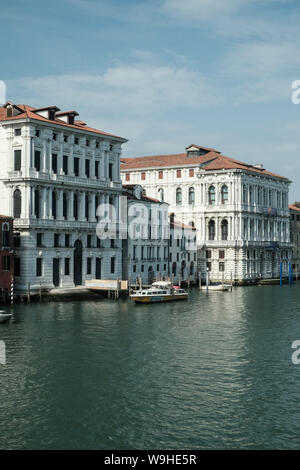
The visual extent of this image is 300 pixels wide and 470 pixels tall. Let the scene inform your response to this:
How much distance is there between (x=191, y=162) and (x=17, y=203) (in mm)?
37660

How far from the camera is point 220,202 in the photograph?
86.5 meters

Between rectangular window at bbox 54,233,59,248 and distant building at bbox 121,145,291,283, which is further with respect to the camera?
distant building at bbox 121,145,291,283

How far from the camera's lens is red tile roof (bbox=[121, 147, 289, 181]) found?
285ft

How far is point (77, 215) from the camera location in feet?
199

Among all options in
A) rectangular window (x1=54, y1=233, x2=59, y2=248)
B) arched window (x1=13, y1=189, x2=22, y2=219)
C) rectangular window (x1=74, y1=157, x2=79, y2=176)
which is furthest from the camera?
rectangular window (x1=74, y1=157, x2=79, y2=176)

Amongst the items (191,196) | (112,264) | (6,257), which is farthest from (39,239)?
(191,196)

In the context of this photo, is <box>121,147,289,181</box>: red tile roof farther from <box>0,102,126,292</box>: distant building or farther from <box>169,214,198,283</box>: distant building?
<box>0,102,126,292</box>: distant building

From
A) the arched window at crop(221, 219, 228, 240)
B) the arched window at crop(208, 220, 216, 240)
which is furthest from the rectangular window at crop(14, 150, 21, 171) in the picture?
the arched window at crop(221, 219, 228, 240)

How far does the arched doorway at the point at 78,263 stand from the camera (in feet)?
198

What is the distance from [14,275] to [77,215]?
9164 millimetres

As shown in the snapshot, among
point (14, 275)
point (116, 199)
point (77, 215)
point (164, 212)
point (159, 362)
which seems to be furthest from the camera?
point (164, 212)

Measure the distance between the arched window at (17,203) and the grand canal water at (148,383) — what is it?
13959 mm

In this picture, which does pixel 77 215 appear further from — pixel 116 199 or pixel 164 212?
pixel 164 212
